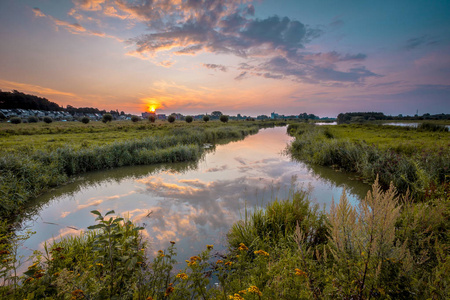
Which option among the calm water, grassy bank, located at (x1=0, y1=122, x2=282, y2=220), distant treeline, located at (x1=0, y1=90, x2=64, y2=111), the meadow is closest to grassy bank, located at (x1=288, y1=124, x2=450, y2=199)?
the meadow

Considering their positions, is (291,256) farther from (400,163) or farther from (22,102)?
(22,102)

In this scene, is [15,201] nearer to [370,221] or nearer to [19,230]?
[19,230]

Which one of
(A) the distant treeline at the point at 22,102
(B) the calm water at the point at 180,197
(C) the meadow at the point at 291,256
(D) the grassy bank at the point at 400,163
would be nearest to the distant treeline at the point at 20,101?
(A) the distant treeline at the point at 22,102

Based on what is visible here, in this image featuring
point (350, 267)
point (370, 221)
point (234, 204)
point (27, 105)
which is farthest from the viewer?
point (27, 105)

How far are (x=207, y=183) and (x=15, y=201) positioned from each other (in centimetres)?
760

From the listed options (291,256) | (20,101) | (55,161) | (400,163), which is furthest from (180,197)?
(20,101)

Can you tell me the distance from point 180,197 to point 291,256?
218 inches

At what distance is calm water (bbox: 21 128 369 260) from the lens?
560 cm

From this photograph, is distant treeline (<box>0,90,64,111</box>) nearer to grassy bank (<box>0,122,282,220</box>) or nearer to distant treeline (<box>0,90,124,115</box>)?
distant treeline (<box>0,90,124,115</box>)

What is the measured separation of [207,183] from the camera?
9.95 metres

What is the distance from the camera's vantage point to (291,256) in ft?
12.4

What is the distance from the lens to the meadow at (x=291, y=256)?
193 centimetres

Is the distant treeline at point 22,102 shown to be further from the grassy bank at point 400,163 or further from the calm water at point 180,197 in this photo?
the grassy bank at point 400,163

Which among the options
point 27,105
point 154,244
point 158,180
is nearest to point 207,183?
point 158,180
